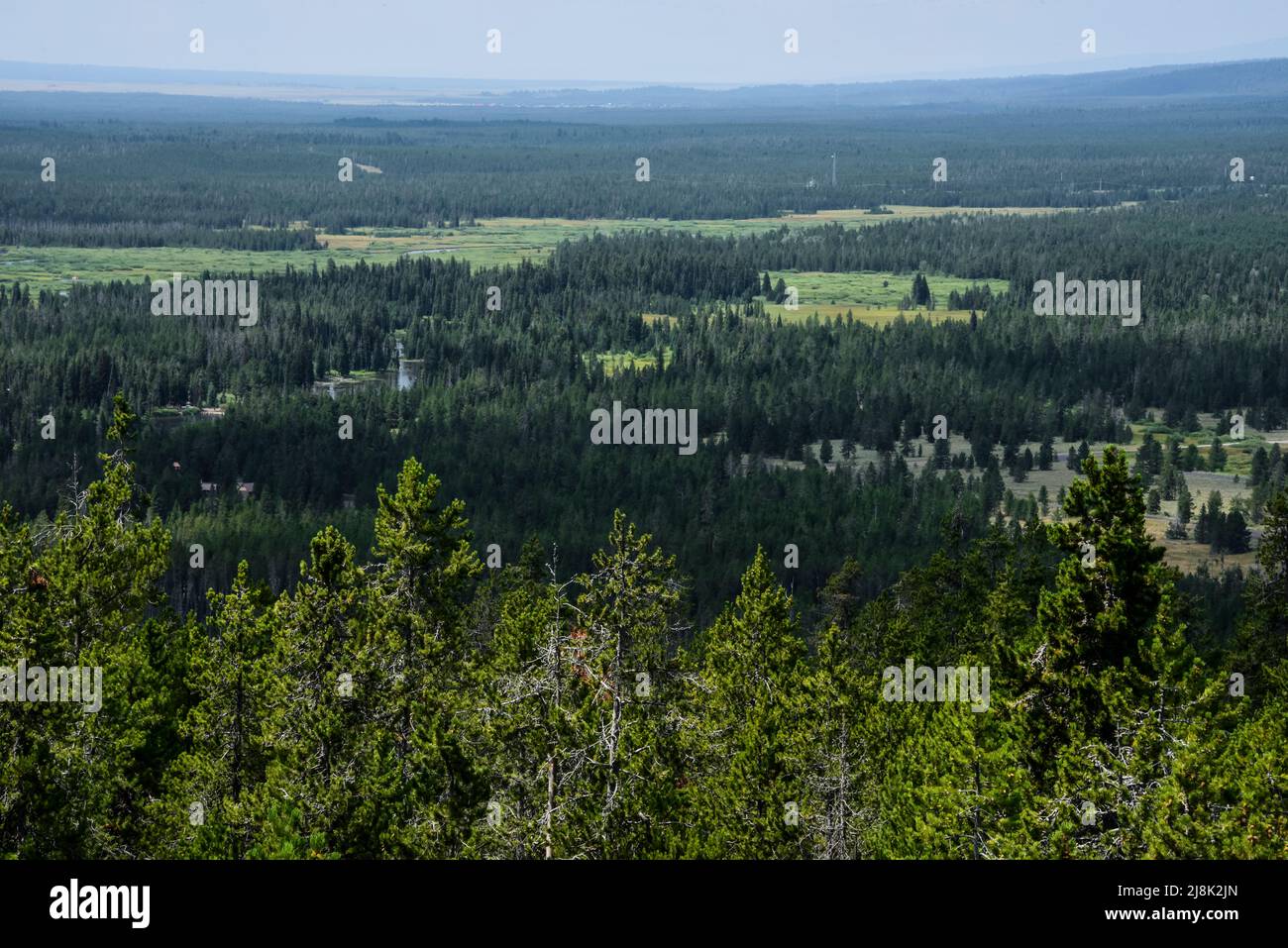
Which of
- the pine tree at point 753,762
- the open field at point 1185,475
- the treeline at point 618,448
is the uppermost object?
the pine tree at point 753,762

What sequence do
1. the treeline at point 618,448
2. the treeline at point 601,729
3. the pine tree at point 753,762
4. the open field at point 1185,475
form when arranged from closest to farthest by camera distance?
the treeline at point 601,729 < the pine tree at point 753,762 < the treeline at point 618,448 < the open field at point 1185,475

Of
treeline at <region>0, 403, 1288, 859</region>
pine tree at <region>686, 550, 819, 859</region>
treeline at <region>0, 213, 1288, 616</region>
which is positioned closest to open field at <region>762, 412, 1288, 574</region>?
treeline at <region>0, 213, 1288, 616</region>

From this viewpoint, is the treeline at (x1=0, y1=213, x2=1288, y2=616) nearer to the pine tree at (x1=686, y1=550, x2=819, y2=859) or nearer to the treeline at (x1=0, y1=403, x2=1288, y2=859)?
the pine tree at (x1=686, y1=550, x2=819, y2=859)

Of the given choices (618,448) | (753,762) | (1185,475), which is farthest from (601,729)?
(1185,475)

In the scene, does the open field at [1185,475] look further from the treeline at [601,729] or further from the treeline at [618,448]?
the treeline at [601,729]

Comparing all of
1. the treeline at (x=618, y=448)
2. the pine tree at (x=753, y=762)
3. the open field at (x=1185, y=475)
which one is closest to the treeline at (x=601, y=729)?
the pine tree at (x=753, y=762)

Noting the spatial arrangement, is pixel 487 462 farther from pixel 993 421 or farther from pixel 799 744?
pixel 799 744

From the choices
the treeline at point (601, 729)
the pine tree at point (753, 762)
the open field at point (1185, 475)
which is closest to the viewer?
the treeline at point (601, 729)

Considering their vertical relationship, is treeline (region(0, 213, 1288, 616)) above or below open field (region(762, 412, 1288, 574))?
above

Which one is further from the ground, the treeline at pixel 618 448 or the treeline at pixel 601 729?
the treeline at pixel 601 729
